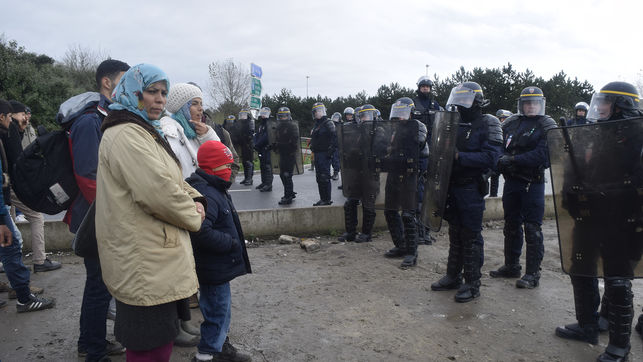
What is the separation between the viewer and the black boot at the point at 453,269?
4395 mm

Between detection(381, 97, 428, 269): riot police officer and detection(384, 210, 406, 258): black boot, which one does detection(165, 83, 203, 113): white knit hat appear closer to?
detection(381, 97, 428, 269): riot police officer

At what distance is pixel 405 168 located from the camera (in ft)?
16.9

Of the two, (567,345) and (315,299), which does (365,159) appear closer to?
(315,299)

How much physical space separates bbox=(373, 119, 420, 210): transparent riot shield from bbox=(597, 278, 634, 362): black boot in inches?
94.5

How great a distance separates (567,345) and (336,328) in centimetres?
174

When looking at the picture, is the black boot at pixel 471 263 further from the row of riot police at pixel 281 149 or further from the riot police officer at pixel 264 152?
the riot police officer at pixel 264 152

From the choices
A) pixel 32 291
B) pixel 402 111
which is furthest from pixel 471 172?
pixel 32 291

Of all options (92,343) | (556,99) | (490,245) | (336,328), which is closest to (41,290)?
(92,343)

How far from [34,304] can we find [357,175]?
400cm

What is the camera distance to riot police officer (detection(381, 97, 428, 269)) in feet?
16.7

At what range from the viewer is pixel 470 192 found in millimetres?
4152

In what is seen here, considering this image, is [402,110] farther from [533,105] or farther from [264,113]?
[264,113]

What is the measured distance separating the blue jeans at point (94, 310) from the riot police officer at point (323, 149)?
5.72m

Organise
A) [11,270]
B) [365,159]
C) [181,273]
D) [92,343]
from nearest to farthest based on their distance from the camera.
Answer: [181,273] < [92,343] < [11,270] < [365,159]
